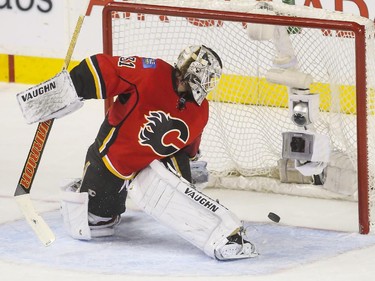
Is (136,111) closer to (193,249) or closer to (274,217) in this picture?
(193,249)

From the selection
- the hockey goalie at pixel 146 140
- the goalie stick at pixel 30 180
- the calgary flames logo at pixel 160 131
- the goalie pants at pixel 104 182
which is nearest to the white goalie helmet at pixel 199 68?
the hockey goalie at pixel 146 140

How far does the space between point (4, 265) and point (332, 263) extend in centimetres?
106

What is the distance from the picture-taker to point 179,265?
4387 mm

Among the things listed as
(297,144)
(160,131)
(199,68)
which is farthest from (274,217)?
(199,68)

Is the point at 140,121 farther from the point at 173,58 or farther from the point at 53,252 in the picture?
the point at 173,58

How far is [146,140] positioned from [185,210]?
27 cm

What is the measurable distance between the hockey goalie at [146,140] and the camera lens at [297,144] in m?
0.39

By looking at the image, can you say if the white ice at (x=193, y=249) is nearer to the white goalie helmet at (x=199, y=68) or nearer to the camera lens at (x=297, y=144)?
the camera lens at (x=297, y=144)

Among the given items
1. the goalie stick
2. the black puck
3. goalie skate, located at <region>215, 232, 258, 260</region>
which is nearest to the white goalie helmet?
the goalie stick

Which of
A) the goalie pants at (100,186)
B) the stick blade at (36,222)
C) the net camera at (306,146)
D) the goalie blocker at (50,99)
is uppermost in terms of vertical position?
the goalie blocker at (50,99)

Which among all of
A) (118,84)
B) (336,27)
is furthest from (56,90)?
(336,27)

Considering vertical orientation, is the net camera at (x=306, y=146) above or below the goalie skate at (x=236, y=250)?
above

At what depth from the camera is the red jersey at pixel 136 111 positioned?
443cm

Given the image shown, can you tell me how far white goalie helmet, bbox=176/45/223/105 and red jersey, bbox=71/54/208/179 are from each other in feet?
0.23
